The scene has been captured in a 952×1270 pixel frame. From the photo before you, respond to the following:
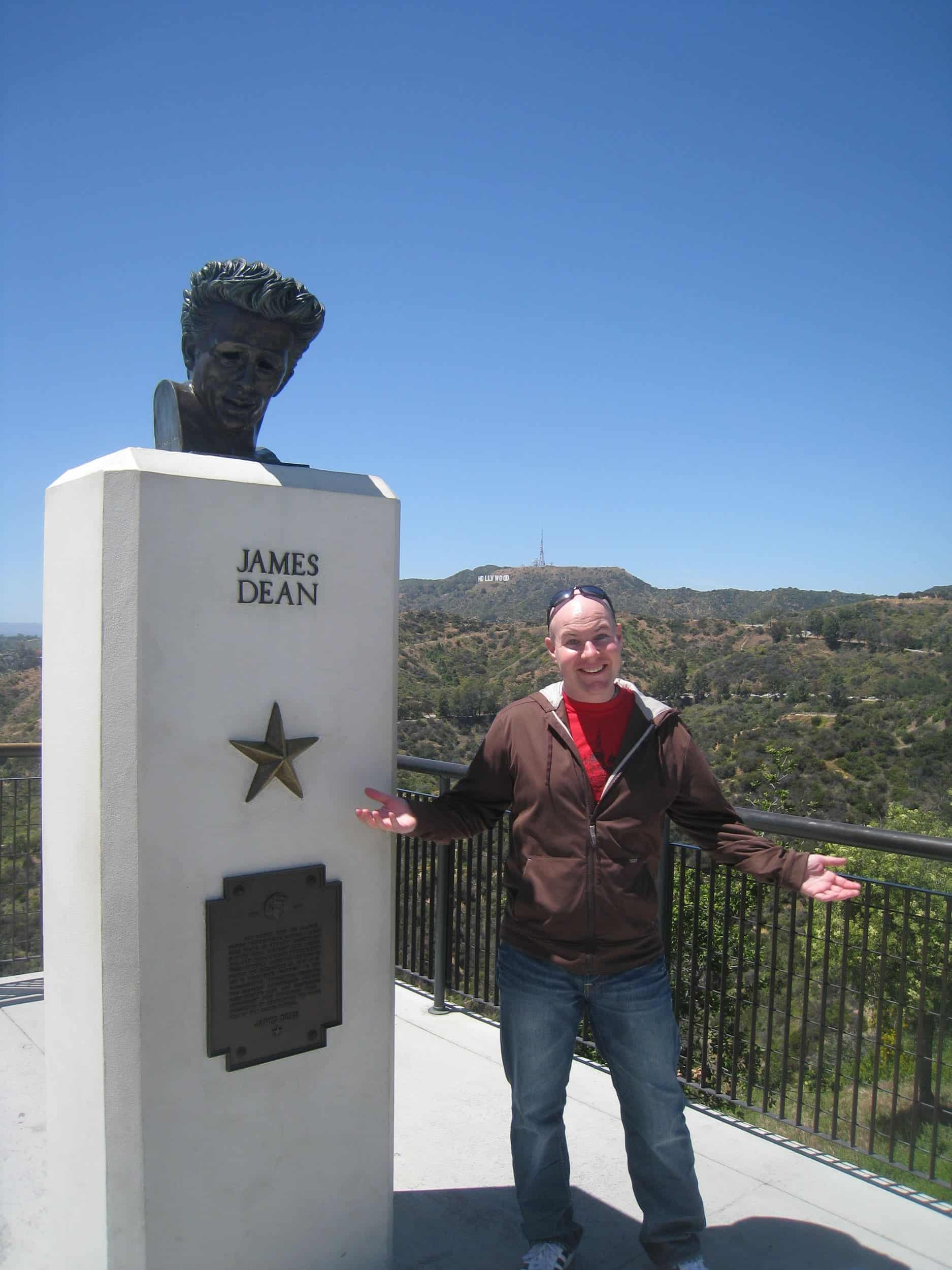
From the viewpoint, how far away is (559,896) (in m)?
2.30

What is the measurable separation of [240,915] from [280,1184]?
70cm

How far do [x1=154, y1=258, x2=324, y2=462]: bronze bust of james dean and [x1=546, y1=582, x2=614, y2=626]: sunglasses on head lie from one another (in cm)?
90

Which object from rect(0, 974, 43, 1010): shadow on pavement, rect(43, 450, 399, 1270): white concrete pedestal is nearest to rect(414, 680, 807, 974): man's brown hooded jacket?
rect(43, 450, 399, 1270): white concrete pedestal

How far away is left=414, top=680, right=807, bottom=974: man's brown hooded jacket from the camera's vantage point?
2.30 meters

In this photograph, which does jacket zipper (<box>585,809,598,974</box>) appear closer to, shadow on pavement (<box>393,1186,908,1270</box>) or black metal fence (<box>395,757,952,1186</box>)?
black metal fence (<box>395,757,952,1186</box>)

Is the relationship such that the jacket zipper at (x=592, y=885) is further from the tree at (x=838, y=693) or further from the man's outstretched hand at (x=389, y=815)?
the tree at (x=838, y=693)

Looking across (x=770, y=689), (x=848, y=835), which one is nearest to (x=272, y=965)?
(x=848, y=835)

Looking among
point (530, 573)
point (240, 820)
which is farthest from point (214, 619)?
point (530, 573)

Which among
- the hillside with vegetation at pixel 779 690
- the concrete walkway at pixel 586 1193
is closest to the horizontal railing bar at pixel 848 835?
the concrete walkway at pixel 586 1193

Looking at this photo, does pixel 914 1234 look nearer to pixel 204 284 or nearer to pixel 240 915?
pixel 240 915

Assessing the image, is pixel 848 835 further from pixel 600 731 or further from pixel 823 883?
pixel 600 731

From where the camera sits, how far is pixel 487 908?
4.05m

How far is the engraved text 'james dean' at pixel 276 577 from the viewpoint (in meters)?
2.19

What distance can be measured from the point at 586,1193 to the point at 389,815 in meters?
1.55
